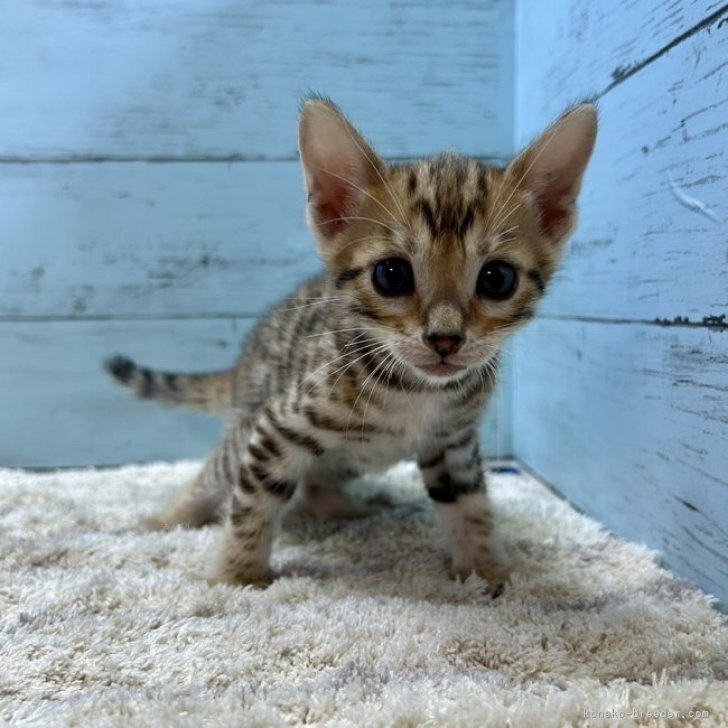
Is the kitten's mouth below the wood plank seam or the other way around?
below

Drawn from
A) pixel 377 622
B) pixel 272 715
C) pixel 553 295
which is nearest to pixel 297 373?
pixel 377 622

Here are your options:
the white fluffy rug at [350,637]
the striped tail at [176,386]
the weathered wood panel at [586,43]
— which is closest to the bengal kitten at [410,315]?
the white fluffy rug at [350,637]

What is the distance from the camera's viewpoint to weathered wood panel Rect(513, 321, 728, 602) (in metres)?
0.95

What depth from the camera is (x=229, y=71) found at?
170 cm

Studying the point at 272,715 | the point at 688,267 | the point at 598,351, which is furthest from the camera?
the point at 598,351

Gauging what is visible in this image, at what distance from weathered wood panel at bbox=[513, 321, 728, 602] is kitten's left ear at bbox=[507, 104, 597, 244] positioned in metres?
0.24

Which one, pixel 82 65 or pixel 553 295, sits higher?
pixel 82 65

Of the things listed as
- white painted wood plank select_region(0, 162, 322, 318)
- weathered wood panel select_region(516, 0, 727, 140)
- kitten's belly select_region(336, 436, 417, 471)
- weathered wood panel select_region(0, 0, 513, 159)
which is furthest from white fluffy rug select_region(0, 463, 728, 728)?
weathered wood panel select_region(0, 0, 513, 159)

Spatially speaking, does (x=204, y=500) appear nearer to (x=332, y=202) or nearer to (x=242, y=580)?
(x=242, y=580)

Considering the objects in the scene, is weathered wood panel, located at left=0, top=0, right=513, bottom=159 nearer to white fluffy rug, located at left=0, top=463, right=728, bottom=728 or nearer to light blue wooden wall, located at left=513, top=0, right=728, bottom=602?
light blue wooden wall, located at left=513, top=0, right=728, bottom=602

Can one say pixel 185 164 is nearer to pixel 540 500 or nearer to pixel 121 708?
pixel 540 500

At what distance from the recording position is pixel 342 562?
1170 mm

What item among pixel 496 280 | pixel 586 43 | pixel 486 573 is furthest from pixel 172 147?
pixel 486 573

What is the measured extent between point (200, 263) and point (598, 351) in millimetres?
1008
